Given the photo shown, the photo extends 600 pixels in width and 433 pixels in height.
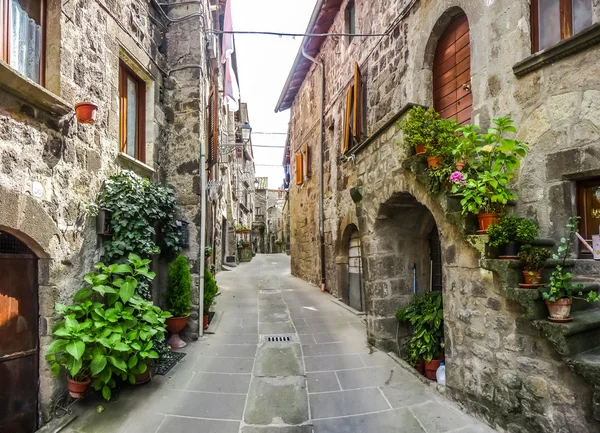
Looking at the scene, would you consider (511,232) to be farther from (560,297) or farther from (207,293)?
(207,293)

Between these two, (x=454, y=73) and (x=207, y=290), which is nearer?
(x=454, y=73)

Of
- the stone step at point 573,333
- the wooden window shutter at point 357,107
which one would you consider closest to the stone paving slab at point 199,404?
the stone step at point 573,333

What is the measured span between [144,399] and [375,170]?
365 centimetres

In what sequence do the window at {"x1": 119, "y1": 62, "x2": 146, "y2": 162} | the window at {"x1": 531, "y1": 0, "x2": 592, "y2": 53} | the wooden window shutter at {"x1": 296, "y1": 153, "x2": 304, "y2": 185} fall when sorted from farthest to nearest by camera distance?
the wooden window shutter at {"x1": 296, "y1": 153, "x2": 304, "y2": 185} < the window at {"x1": 119, "y1": 62, "x2": 146, "y2": 162} < the window at {"x1": 531, "y1": 0, "x2": 592, "y2": 53}

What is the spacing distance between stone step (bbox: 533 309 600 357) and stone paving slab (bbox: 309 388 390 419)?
5.11 feet

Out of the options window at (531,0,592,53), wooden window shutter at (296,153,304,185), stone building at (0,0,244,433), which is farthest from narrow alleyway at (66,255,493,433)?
wooden window shutter at (296,153,304,185)

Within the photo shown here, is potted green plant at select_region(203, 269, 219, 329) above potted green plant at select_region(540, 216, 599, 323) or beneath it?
beneath

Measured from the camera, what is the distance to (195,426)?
2.98 m

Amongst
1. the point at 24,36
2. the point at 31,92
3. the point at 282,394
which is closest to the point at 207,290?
the point at 282,394

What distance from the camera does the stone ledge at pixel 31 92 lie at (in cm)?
251

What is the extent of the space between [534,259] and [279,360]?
3035mm

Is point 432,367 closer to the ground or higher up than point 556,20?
closer to the ground

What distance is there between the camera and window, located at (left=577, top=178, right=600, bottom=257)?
267cm

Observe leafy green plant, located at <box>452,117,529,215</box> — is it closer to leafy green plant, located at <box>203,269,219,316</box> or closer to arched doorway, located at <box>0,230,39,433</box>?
arched doorway, located at <box>0,230,39,433</box>
